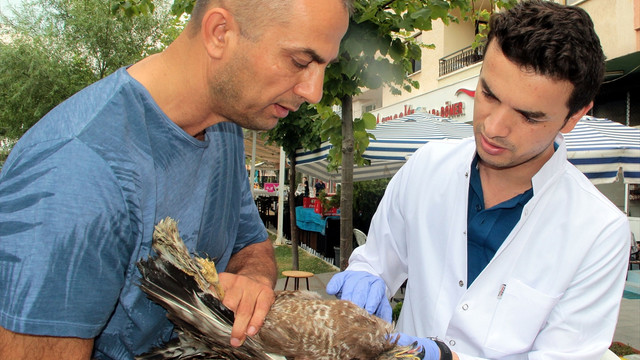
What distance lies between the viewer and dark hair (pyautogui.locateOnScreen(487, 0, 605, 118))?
1.82 metres

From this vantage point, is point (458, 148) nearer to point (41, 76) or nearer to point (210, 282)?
point (210, 282)

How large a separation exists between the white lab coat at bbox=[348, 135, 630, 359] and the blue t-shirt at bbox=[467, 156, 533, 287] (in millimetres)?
98

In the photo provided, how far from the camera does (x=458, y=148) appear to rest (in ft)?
8.79

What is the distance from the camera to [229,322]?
1.37 metres

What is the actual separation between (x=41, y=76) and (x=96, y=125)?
2757cm

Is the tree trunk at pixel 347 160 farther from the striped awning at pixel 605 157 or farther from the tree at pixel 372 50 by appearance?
the striped awning at pixel 605 157

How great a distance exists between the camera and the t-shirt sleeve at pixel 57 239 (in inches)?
40.8

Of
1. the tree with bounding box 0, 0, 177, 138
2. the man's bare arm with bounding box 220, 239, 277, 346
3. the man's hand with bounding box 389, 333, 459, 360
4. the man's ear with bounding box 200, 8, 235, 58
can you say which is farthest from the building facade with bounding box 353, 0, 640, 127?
the tree with bounding box 0, 0, 177, 138

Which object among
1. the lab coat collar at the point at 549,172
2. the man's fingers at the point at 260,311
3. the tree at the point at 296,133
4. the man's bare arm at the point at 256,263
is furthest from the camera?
the tree at the point at 296,133

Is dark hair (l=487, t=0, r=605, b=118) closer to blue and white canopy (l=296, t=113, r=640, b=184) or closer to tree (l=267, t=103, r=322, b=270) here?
blue and white canopy (l=296, t=113, r=640, b=184)

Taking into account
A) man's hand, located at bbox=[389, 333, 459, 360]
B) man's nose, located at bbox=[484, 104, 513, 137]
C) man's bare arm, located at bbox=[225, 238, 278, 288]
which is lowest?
man's hand, located at bbox=[389, 333, 459, 360]

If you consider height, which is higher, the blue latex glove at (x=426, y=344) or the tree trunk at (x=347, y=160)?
the tree trunk at (x=347, y=160)

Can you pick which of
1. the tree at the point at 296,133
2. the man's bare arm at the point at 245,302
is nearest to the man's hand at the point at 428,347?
the man's bare arm at the point at 245,302

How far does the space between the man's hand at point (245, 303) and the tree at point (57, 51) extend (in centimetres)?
2465
